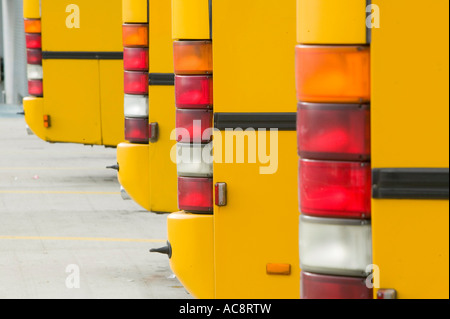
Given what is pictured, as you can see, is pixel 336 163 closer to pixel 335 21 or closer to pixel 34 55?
pixel 335 21

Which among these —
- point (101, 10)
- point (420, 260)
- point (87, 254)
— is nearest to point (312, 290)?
point (420, 260)

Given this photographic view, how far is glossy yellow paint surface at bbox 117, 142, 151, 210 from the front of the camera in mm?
11812

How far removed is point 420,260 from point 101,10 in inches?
473

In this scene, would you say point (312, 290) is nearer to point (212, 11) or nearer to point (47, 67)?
point (212, 11)

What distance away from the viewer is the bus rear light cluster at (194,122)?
750 centimetres

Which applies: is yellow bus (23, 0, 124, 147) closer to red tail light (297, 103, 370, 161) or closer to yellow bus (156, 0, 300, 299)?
yellow bus (156, 0, 300, 299)

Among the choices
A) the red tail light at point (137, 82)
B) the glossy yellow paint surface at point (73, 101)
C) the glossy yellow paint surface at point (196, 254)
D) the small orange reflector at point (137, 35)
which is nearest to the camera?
the glossy yellow paint surface at point (196, 254)

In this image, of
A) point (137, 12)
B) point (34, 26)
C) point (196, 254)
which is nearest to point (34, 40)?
point (34, 26)

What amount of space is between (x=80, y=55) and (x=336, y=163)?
12.1m

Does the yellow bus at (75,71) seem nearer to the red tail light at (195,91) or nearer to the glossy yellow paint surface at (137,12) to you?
the glossy yellow paint surface at (137,12)

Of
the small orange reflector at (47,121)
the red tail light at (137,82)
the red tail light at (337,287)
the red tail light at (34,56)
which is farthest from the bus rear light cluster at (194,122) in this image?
the red tail light at (34,56)

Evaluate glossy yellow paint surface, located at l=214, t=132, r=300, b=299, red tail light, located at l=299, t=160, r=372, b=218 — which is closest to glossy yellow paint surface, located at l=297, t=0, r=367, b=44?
red tail light, located at l=299, t=160, r=372, b=218

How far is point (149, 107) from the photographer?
11266 millimetres

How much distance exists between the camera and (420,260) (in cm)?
412
